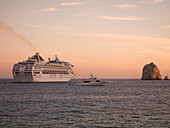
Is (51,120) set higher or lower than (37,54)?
lower

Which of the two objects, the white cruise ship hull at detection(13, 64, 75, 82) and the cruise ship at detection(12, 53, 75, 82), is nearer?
the white cruise ship hull at detection(13, 64, 75, 82)

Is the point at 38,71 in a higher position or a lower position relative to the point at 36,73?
higher

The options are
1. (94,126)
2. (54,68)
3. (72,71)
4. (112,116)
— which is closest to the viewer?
(94,126)

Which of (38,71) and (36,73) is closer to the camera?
(36,73)

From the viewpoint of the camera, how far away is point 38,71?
462 ft

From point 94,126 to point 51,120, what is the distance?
600 centimetres

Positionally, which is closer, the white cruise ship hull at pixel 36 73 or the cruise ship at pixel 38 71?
the white cruise ship hull at pixel 36 73

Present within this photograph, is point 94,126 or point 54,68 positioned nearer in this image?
point 94,126

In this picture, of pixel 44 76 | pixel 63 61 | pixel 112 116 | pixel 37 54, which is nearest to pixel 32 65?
pixel 44 76

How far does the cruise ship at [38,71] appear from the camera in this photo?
139 metres

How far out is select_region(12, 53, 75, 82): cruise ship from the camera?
139 metres

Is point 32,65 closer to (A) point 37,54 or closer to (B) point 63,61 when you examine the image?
(A) point 37,54

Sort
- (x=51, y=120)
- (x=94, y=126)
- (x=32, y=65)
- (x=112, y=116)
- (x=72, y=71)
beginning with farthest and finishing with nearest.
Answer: (x=72, y=71), (x=32, y=65), (x=112, y=116), (x=51, y=120), (x=94, y=126)

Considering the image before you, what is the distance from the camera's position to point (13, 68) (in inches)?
5719
